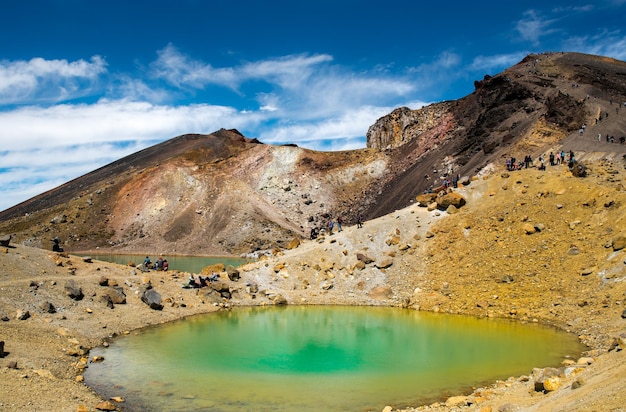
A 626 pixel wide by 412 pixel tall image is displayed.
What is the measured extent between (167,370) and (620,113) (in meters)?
57.9

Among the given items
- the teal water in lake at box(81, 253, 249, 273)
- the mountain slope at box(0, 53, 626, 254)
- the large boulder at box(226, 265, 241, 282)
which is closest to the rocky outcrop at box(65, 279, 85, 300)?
the large boulder at box(226, 265, 241, 282)

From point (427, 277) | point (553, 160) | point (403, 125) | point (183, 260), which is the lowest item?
point (427, 277)

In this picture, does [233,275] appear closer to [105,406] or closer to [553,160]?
[105,406]

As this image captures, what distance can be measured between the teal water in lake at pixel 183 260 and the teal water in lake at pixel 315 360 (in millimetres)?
25267

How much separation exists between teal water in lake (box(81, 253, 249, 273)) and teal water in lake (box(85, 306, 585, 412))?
25.3 meters

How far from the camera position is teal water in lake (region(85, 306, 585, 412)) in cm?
1758

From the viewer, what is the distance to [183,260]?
63.3 meters

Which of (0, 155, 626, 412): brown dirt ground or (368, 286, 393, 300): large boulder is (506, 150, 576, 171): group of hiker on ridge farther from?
(368, 286, 393, 300): large boulder

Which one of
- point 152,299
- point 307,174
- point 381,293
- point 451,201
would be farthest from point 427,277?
point 307,174

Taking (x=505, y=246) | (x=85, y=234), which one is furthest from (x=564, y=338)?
(x=85, y=234)

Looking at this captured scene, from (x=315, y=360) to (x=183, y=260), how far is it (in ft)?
145

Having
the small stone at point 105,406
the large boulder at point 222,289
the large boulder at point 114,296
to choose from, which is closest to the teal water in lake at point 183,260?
the large boulder at point 222,289

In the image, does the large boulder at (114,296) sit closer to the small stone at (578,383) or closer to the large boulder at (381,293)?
the large boulder at (381,293)

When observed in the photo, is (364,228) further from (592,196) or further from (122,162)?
(122,162)
